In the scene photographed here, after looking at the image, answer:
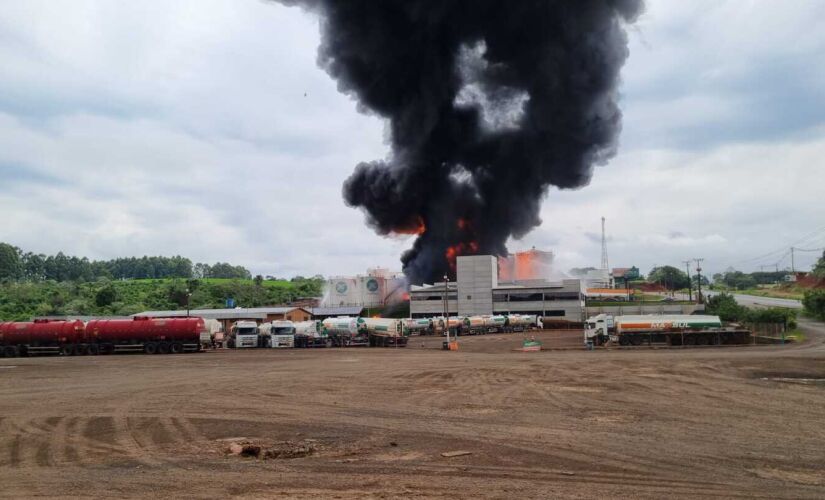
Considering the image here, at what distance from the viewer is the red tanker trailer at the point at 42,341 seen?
63.1 metres

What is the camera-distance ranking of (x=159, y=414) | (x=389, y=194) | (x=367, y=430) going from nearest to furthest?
(x=367, y=430)
(x=159, y=414)
(x=389, y=194)

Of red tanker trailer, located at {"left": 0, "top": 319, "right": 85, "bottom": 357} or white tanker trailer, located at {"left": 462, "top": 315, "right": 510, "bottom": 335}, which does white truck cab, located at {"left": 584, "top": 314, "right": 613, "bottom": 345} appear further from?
red tanker trailer, located at {"left": 0, "top": 319, "right": 85, "bottom": 357}

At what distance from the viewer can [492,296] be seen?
12481 cm

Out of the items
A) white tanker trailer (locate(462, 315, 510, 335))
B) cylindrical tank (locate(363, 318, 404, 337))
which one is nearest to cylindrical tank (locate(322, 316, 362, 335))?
cylindrical tank (locate(363, 318, 404, 337))

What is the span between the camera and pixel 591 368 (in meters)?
39.0

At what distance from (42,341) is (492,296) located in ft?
268

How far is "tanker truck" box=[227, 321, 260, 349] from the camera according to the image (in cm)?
7325

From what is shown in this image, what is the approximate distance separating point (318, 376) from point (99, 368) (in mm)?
19708

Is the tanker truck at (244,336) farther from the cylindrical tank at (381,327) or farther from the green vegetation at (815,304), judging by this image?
the green vegetation at (815,304)

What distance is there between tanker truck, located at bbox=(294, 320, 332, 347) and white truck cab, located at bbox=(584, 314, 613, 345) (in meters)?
30.5

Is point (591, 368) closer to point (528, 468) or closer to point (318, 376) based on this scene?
point (318, 376)

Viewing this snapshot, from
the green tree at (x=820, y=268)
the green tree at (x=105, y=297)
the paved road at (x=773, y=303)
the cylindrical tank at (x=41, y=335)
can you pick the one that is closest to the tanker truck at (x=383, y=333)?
the cylindrical tank at (x=41, y=335)

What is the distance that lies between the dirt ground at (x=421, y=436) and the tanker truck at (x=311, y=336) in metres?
39.0

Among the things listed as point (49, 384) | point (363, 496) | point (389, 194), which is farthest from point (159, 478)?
point (389, 194)
